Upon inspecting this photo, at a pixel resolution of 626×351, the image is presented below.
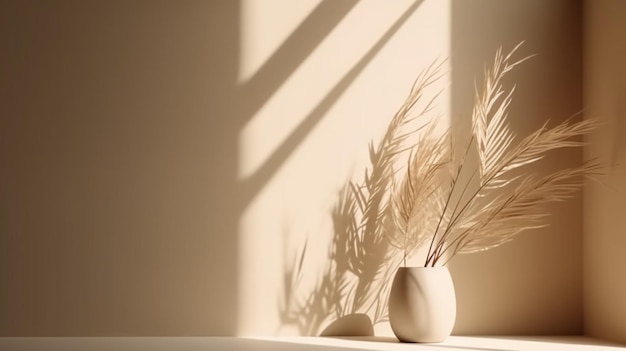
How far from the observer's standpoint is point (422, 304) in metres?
2.71

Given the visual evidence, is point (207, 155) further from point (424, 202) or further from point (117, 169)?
point (424, 202)

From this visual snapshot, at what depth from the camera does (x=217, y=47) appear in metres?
2.97

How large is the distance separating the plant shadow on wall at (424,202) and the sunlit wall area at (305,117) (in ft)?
0.11

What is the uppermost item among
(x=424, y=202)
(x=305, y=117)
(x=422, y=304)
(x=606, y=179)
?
(x=305, y=117)

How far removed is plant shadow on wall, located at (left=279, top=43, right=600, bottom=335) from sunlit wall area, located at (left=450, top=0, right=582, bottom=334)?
1.9 inches

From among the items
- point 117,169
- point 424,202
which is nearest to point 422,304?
point 424,202

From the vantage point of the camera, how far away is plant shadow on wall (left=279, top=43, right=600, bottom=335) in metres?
2.90

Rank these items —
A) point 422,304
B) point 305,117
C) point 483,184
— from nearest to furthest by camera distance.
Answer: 1. point 422,304
2. point 483,184
3. point 305,117

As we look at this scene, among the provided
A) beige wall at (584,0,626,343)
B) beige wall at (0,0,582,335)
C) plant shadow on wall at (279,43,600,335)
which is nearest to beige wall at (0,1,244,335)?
beige wall at (0,0,582,335)

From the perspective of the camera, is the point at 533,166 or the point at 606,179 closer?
the point at 606,179

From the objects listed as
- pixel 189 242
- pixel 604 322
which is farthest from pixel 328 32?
pixel 604 322

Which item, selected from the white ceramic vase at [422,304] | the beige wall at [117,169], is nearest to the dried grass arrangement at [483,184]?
the white ceramic vase at [422,304]

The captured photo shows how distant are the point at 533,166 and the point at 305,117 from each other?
34.6 inches

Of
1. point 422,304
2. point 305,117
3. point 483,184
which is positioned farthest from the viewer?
point 305,117
